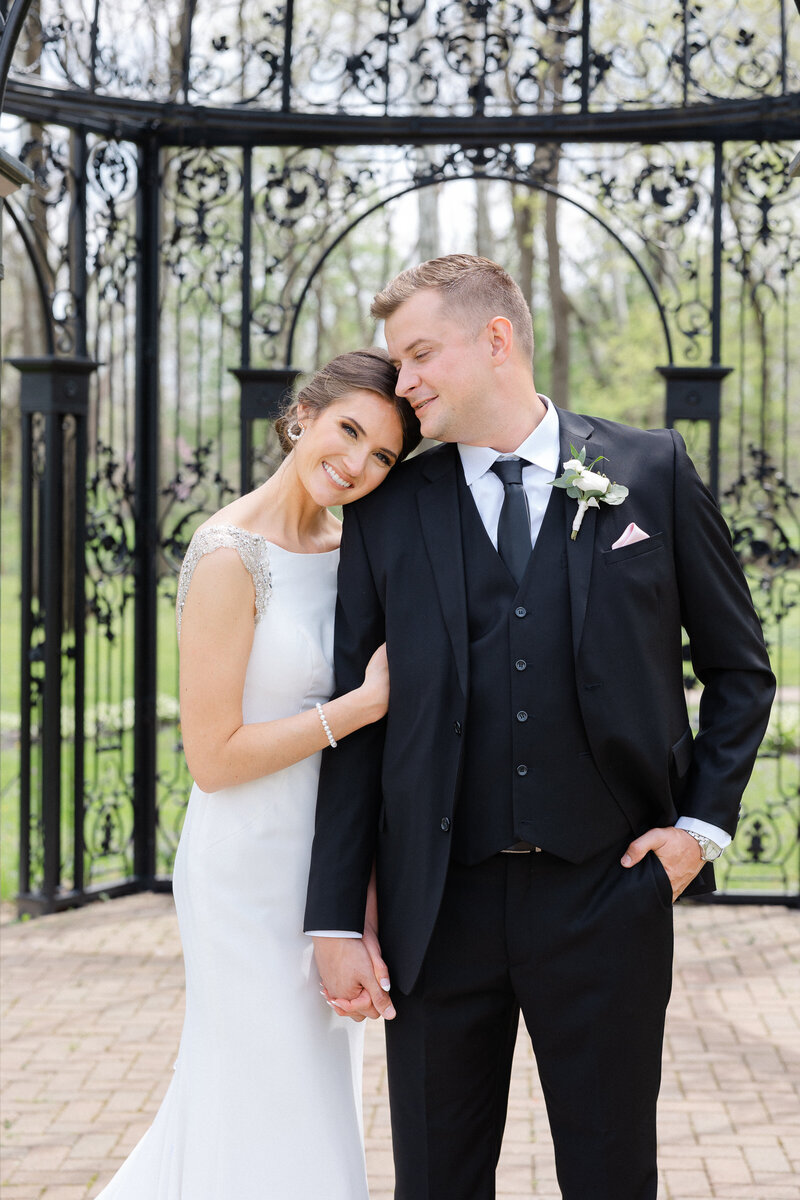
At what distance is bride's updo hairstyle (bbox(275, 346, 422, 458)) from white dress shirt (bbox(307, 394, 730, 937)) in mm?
155

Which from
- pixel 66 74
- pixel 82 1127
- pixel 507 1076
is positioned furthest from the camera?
pixel 66 74

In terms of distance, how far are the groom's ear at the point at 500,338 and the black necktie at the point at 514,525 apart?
21 centimetres

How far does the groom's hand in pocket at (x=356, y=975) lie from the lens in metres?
2.46

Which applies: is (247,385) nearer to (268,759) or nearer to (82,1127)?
(82,1127)

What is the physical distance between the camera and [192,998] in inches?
112

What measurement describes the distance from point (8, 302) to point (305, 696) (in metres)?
16.1

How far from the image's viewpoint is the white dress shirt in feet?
8.04

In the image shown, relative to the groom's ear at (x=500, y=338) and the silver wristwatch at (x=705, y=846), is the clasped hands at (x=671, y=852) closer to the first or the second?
the silver wristwatch at (x=705, y=846)

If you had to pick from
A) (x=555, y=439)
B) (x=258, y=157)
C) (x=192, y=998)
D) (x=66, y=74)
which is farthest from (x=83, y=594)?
(x=258, y=157)

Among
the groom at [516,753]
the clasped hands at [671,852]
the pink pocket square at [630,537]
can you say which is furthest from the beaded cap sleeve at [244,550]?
the clasped hands at [671,852]

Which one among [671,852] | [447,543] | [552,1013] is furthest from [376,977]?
[447,543]

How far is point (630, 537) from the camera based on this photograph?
7.86 ft

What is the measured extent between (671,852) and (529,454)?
0.81m

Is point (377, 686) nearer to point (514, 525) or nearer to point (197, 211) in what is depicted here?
point (514, 525)
